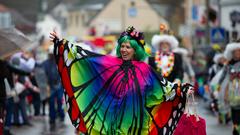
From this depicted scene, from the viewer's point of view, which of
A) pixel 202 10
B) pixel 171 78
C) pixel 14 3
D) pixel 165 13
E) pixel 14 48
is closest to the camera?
pixel 14 48

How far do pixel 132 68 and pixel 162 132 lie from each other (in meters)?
0.81

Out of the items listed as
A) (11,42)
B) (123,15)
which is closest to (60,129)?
(11,42)

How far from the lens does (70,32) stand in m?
115

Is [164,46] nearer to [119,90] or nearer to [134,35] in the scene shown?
[134,35]

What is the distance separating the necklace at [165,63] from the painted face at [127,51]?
411cm

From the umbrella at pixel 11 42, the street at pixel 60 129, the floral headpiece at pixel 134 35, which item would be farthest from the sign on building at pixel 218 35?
the floral headpiece at pixel 134 35

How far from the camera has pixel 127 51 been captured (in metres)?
9.54

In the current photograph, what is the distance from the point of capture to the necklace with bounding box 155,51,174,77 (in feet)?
Result: 45.0

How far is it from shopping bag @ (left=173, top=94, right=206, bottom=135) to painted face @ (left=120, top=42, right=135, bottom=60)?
0.88 meters

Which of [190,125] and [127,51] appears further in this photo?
[190,125]

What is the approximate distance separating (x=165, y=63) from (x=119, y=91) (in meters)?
4.38

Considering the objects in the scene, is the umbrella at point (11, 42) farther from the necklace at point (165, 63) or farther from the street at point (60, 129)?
the street at point (60, 129)

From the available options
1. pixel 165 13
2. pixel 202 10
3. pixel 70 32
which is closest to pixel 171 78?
pixel 202 10

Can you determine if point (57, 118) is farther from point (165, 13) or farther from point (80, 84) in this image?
point (165, 13)
